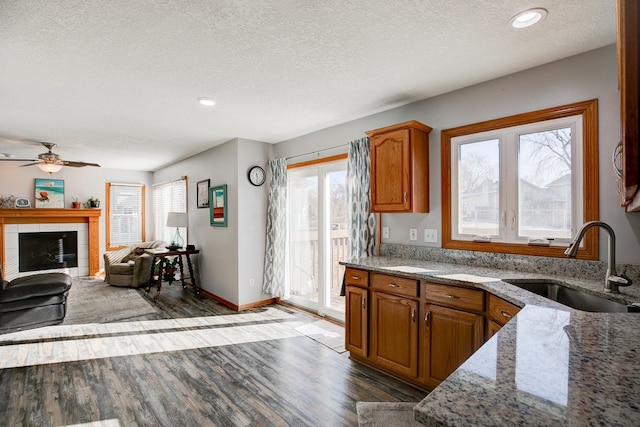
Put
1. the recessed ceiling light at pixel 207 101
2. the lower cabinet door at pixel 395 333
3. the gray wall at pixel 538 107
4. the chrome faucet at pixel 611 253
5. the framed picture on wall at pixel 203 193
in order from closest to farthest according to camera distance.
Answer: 1. the chrome faucet at pixel 611 253
2. the gray wall at pixel 538 107
3. the lower cabinet door at pixel 395 333
4. the recessed ceiling light at pixel 207 101
5. the framed picture on wall at pixel 203 193

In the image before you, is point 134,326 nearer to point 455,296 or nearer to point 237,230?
point 237,230

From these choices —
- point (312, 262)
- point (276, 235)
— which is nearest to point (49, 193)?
point (276, 235)

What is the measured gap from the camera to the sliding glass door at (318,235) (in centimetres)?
413

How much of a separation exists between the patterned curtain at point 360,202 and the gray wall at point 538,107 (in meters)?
0.19

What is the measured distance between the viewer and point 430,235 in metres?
3.04

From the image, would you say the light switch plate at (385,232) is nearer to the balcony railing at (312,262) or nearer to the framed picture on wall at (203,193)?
the balcony railing at (312,262)

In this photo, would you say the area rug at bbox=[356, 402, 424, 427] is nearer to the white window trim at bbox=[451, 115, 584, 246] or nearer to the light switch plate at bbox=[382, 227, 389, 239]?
the white window trim at bbox=[451, 115, 584, 246]

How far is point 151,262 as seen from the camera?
5.89 meters

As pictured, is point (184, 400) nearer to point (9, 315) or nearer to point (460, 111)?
point (9, 315)

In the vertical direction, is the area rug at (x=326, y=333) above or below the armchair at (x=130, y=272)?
below

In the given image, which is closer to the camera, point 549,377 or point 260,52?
point 549,377

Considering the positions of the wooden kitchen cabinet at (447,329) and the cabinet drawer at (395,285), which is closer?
the wooden kitchen cabinet at (447,329)

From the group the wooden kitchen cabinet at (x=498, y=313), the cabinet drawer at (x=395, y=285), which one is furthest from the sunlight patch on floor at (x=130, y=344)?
the wooden kitchen cabinet at (x=498, y=313)

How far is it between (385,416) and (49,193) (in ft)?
25.4
